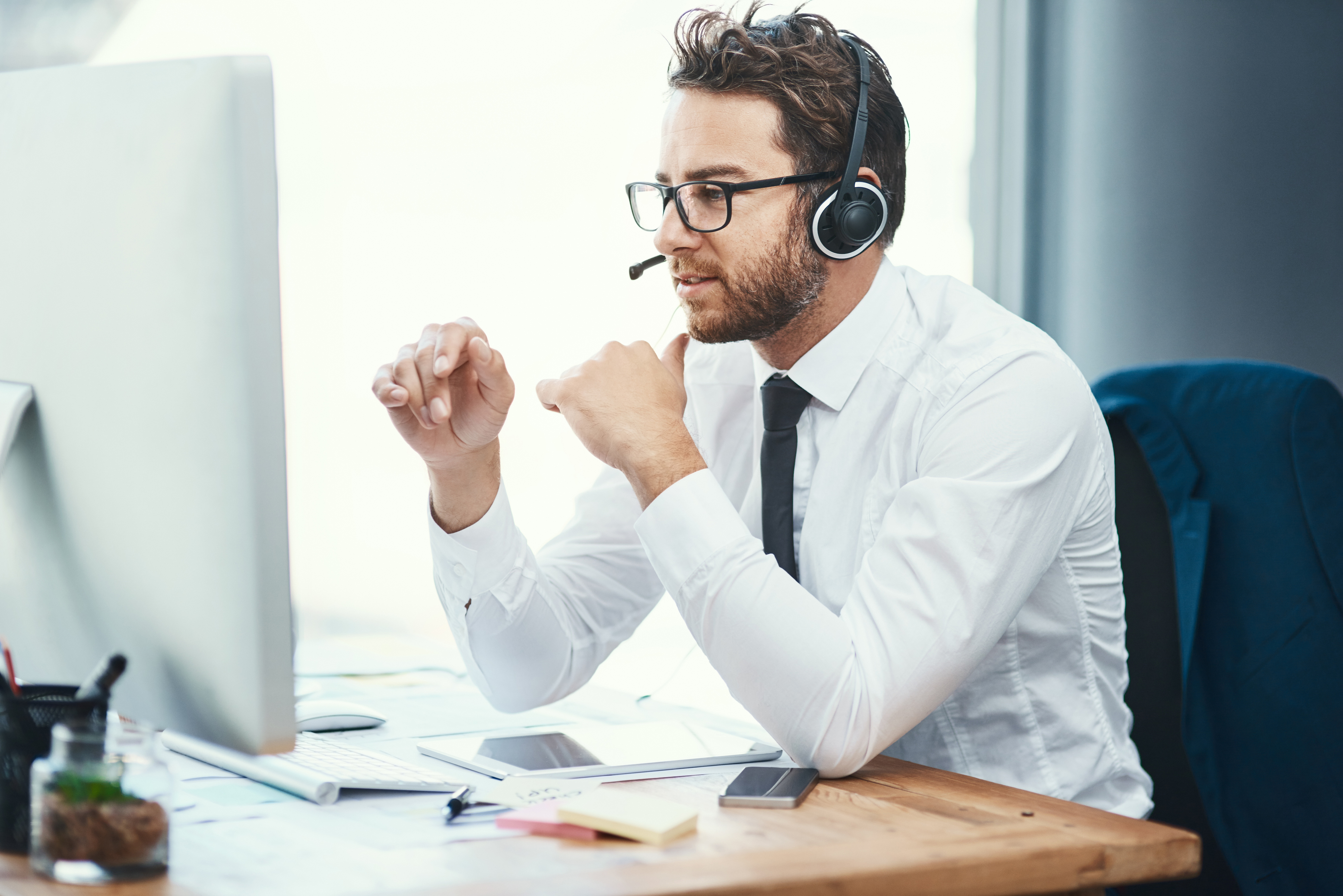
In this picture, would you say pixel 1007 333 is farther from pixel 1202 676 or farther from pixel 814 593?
pixel 1202 676

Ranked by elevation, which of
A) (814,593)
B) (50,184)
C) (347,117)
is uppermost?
(347,117)

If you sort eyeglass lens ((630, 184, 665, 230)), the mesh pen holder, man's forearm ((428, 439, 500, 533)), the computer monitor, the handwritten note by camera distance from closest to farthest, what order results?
the computer monitor, the mesh pen holder, the handwritten note, man's forearm ((428, 439, 500, 533)), eyeglass lens ((630, 184, 665, 230))

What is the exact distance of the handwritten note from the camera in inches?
33.5

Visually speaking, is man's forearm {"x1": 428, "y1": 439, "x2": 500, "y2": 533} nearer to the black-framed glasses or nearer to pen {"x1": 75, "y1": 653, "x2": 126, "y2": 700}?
the black-framed glasses

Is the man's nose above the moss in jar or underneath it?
above

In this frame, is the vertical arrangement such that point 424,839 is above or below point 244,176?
below

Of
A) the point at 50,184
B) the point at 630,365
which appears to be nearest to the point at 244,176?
the point at 50,184

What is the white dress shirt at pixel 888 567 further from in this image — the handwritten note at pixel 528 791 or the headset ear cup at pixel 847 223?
the handwritten note at pixel 528 791

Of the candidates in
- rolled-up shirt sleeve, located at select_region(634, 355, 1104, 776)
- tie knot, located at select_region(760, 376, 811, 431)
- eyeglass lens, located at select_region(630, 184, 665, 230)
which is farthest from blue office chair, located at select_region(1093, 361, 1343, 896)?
eyeglass lens, located at select_region(630, 184, 665, 230)

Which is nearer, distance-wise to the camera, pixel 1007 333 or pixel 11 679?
pixel 11 679

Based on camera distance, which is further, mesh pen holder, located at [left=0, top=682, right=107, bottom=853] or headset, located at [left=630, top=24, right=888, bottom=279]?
headset, located at [left=630, top=24, right=888, bottom=279]

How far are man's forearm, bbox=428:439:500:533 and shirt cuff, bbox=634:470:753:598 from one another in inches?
10.5

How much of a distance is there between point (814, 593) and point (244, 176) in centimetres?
81

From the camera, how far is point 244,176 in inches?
24.1
